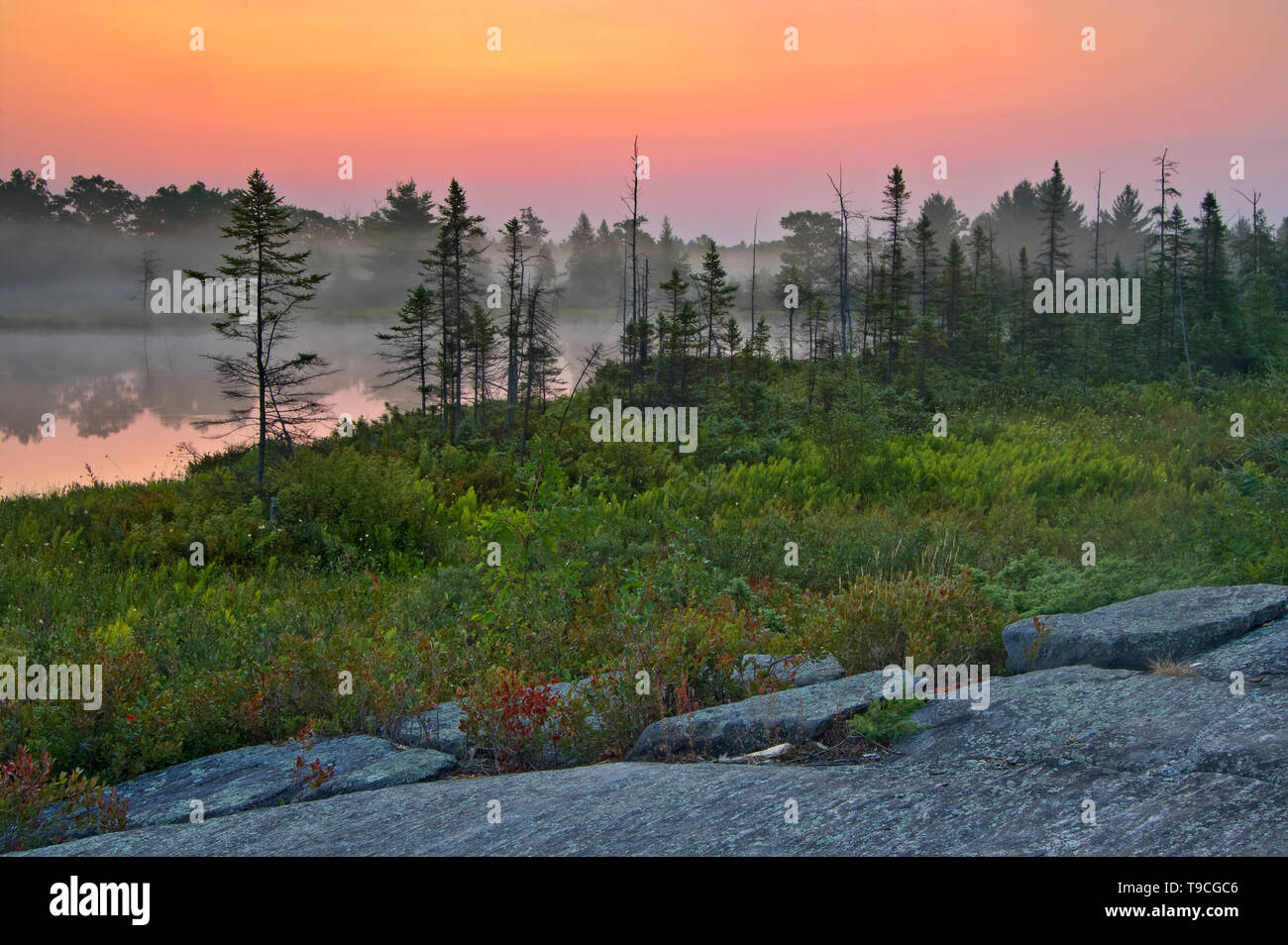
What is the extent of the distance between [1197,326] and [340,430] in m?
36.8

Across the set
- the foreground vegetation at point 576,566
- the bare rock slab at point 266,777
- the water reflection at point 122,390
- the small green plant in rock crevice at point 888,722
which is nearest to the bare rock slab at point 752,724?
the small green plant in rock crevice at point 888,722

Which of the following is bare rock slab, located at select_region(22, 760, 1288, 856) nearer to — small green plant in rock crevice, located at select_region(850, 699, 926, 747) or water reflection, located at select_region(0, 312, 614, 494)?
small green plant in rock crevice, located at select_region(850, 699, 926, 747)

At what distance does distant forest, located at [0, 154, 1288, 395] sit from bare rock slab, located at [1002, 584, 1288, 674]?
18.5 metres

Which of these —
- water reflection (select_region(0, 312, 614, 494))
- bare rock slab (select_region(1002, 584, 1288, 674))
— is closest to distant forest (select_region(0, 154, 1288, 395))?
water reflection (select_region(0, 312, 614, 494))

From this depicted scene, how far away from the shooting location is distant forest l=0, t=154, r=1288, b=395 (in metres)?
33.5

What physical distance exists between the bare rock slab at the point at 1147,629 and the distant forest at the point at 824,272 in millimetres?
18523

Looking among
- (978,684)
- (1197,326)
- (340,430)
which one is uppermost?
(1197,326)

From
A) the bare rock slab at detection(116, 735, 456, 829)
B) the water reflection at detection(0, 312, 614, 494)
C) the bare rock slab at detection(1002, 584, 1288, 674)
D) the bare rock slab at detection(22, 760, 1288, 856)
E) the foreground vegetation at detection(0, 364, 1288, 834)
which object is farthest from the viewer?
the water reflection at detection(0, 312, 614, 494)

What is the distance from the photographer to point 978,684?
5086 millimetres

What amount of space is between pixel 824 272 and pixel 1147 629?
76686 mm

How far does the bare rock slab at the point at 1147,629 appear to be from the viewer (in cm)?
543
